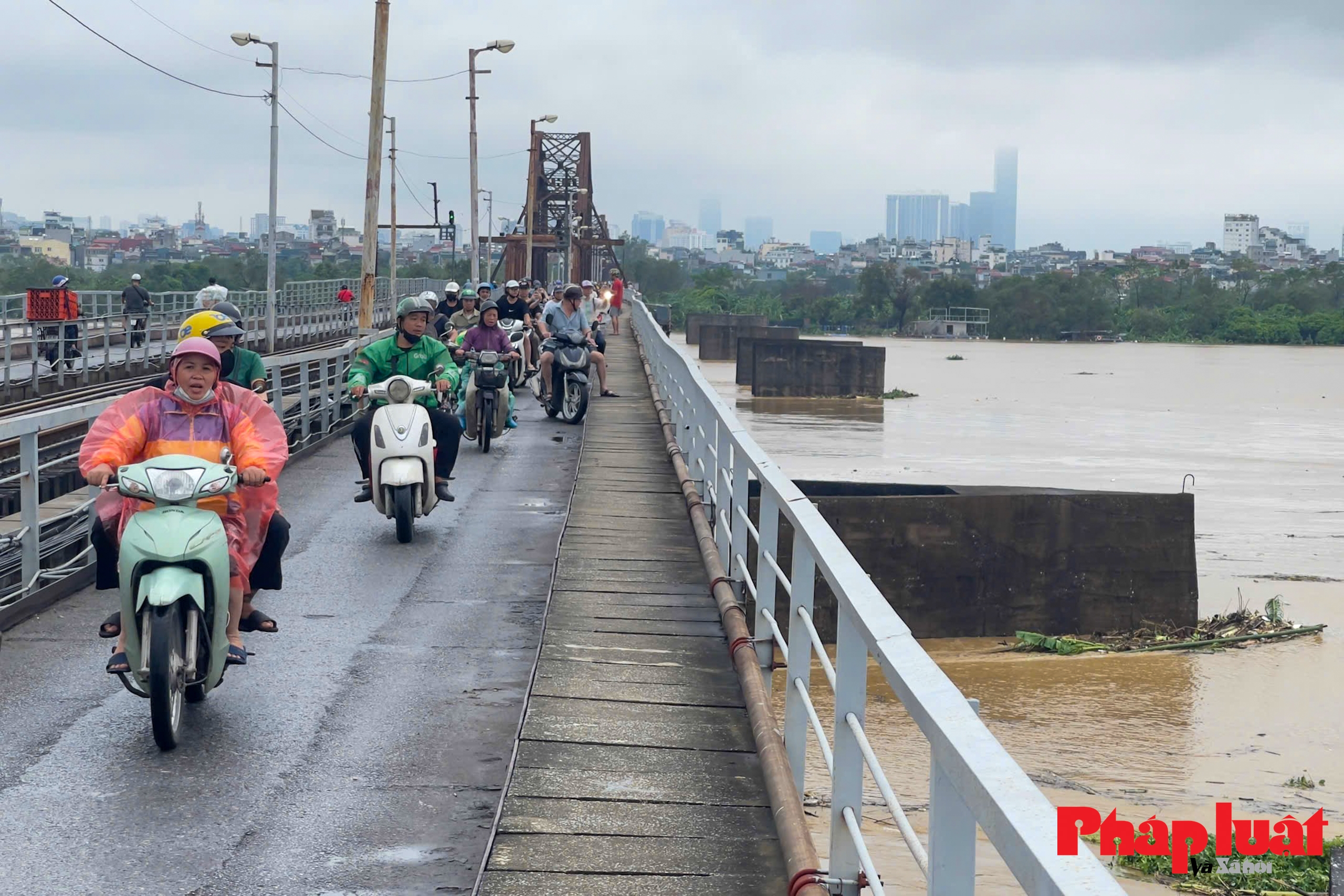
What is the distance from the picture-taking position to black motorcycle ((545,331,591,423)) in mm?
18281

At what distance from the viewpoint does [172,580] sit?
5.62 metres

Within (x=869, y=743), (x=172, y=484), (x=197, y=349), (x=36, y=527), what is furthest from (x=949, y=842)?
(x=36, y=527)

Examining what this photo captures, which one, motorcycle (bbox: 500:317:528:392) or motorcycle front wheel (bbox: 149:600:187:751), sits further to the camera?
motorcycle (bbox: 500:317:528:392)

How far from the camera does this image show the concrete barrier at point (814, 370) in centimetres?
5875

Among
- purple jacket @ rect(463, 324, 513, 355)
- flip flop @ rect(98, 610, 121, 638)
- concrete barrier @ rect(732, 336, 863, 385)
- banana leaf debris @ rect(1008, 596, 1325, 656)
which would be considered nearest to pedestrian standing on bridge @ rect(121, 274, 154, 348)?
purple jacket @ rect(463, 324, 513, 355)

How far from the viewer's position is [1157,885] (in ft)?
29.0

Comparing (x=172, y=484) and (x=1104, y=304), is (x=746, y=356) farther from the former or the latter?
(x=1104, y=304)

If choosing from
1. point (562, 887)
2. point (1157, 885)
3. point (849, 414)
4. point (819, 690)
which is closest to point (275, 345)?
point (849, 414)

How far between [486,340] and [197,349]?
32.4 feet

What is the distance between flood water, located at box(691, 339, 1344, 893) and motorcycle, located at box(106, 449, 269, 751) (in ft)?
12.7

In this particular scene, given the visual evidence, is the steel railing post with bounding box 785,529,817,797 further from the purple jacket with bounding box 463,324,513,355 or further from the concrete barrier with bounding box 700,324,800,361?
the concrete barrier with bounding box 700,324,800,361

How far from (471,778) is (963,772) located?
10.5ft

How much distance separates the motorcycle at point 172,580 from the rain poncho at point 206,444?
0.19 m

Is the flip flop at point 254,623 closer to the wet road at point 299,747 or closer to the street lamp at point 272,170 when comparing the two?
the wet road at point 299,747
